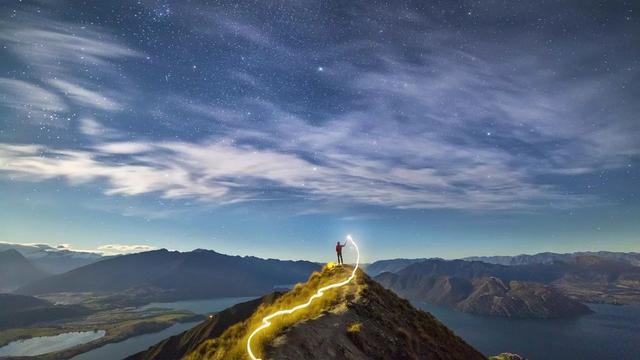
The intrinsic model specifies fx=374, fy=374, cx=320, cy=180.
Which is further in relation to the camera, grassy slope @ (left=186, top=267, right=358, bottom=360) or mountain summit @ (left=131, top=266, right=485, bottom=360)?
grassy slope @ (left=186, top=267, right=358, bottom=360)

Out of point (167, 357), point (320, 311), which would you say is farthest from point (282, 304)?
point (167, 357)

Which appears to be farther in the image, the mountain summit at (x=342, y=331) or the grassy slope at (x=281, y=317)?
the grassy slope at (x=281, y=317)

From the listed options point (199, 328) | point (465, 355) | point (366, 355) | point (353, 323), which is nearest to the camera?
point (366, 355)

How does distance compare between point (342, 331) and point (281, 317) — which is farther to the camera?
point (281, 317)

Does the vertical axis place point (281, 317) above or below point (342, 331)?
above

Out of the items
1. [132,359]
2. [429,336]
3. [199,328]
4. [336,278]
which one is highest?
[336,278]

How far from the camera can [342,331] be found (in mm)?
24609

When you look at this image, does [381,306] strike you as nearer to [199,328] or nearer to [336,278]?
[336,278]

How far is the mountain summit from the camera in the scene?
2033 centimetres

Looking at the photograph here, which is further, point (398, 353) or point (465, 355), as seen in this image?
point (465, 355)

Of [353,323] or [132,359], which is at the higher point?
[353,323]

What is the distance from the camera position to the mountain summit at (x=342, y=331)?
66.7 feet

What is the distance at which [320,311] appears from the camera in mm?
27672

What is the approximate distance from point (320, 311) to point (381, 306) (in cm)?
726
